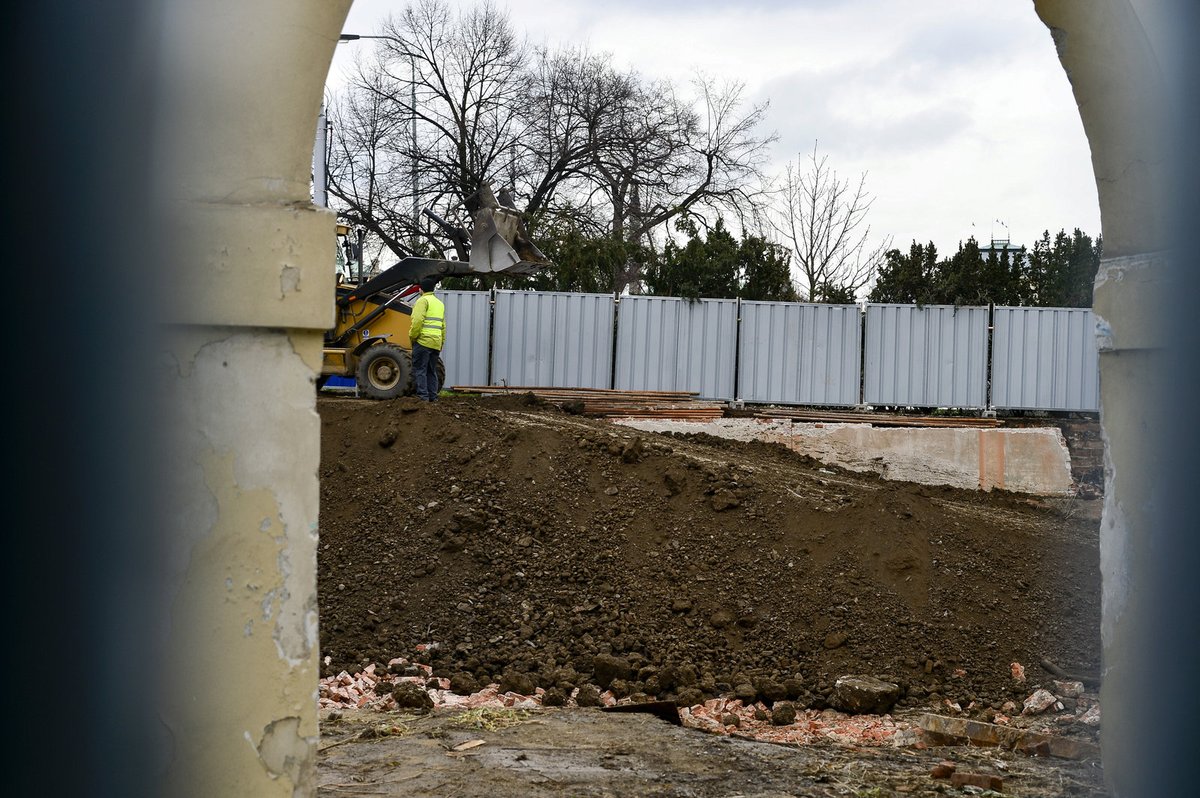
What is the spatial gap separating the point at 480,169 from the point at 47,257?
21.0m

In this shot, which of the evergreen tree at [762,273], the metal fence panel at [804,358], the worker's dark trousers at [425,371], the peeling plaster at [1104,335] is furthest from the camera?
the evergreen tree at [762,273]

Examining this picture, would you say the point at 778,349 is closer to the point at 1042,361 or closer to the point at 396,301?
the point at 1042,361

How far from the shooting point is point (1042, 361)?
1595cm

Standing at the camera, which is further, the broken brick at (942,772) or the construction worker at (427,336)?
the construction worker at (427,336)

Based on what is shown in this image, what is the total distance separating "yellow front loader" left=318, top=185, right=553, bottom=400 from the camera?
42.5ft

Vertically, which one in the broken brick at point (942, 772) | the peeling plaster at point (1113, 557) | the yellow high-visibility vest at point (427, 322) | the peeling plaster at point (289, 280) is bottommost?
the broken brick at point (942, 772)

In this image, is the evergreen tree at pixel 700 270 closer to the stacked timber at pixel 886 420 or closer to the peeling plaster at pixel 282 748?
the stacked timber at pixel 886 420

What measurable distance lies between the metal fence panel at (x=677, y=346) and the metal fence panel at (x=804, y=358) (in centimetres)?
28

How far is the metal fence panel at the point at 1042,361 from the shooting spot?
15.9 metres

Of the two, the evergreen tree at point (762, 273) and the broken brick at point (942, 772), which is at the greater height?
the evergreen tree at point (762, 273)

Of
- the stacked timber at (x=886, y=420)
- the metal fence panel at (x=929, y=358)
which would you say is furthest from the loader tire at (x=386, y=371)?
the metal fence panel at (x=929, y=358)

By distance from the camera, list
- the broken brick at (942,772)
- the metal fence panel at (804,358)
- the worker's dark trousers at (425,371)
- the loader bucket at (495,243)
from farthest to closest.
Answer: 1. the metal fence panel at (804,358)
2. the loader bucket at (495,243)
3. the worker's dark trousers at (425,371)
4. the broken brick at (942,772)

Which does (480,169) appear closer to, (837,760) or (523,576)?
(523,576)

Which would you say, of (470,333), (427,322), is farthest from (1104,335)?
(470,333)
